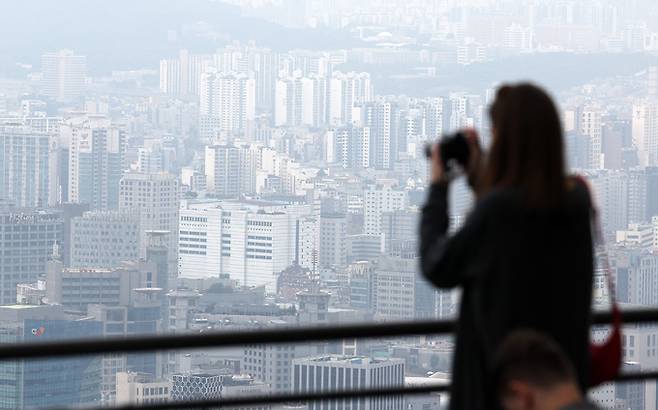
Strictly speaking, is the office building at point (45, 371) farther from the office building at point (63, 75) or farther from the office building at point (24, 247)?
the office building at point (63, 75)

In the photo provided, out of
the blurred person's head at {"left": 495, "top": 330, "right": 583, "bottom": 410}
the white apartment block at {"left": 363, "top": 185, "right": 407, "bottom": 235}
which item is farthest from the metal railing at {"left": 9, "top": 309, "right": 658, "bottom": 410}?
the white apartment block at {"left": 363, "top": 185, "right": 407, "bottom": 235}

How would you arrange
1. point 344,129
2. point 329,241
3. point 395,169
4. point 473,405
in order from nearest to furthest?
point 473,405
point 329,241
point 395,169
point 344,129

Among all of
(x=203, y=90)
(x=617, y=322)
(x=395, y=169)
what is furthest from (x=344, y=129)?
(x=617, y=322)

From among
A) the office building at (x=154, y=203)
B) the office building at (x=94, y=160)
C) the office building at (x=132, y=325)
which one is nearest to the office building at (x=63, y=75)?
the office building at (x=94, y=160)

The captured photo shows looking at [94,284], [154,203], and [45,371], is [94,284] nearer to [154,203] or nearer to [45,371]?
[45,371]

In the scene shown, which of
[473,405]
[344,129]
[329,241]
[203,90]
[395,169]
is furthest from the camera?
[203,90]

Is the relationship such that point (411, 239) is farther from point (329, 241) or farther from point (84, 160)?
point (84, 160)

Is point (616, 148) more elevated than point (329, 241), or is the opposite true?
point (616, 148)
